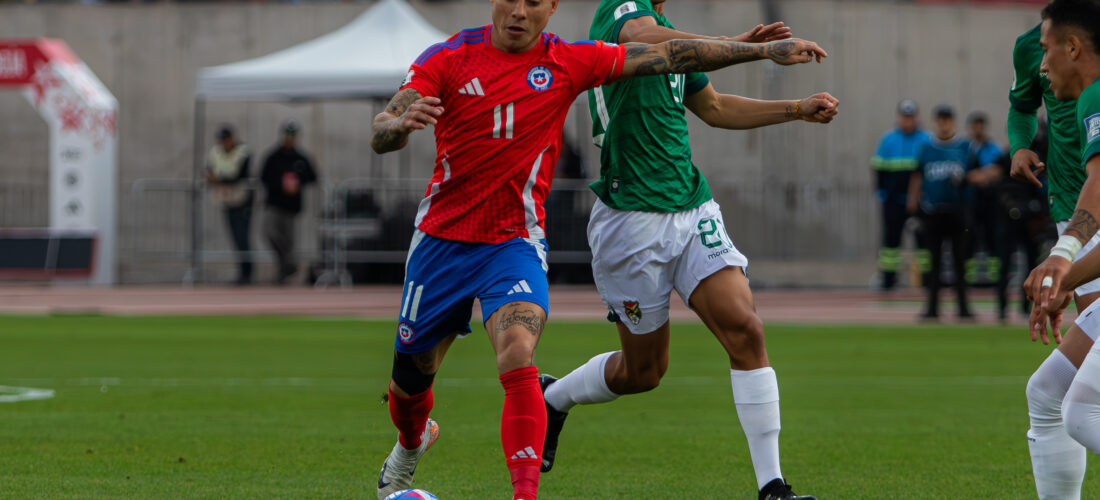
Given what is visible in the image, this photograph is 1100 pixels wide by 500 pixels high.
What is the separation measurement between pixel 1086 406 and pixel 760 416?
62.1 inches

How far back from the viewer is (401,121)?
5223 mm

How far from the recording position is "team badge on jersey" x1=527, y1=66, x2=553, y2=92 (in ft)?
19.3

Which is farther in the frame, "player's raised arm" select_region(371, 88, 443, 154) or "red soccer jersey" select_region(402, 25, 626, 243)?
"red soccer jersey" select_region(402, 25, 626, 243)

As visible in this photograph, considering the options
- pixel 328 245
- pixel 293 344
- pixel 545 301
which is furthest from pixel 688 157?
pixel 328 245

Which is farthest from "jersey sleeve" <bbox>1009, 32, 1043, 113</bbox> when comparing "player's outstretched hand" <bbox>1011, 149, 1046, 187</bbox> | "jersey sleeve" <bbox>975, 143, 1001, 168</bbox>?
"jersey sleeve" <bbox>975, 143, 1001, 168</bbox>

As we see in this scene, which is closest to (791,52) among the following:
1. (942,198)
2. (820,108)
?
(820,108)

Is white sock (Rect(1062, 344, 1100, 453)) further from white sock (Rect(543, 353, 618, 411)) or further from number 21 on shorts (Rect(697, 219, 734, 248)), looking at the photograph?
white sock (Rect(543, 353, 618, 411))

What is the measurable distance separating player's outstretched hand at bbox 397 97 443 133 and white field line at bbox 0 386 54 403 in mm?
5943

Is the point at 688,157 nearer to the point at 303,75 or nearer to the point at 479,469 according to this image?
the point at 479,469

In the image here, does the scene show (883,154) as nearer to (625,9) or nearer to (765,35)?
(625,9)

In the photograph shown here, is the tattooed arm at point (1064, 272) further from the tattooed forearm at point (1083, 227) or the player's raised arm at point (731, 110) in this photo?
the player's raised arm at point (731, 110)

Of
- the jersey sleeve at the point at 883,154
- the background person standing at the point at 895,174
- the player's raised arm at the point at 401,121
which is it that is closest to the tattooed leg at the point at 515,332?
the player's raised arm at the point at 401,121

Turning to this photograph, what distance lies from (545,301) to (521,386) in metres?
0.39

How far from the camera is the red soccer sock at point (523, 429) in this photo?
17.9 feet
